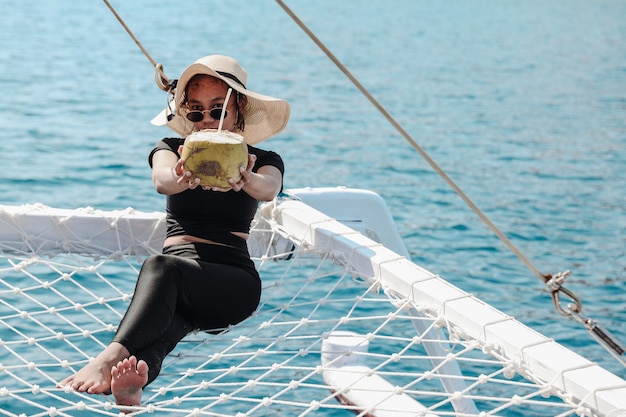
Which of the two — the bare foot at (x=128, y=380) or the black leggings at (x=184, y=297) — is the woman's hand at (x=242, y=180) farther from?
the bare foot at (x=128, y=380)

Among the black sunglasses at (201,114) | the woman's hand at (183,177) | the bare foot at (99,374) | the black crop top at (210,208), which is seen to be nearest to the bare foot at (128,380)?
the bare foot at (99,374)

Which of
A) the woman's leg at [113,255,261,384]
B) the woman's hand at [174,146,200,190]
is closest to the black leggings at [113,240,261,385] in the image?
the woman's leg at [113,255,261,384]

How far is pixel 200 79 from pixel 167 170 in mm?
322

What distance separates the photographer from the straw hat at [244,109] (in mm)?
2930

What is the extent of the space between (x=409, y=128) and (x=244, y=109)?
7.73 metres

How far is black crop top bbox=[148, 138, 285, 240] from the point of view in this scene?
300 centimetres

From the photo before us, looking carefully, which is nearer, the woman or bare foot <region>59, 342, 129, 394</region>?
bare foot <region>59, 342, 129, 394</region>

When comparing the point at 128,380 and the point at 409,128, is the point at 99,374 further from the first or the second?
the point at 409,128

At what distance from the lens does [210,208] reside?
118 inches

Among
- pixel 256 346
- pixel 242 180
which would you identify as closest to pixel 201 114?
pixel 242 180

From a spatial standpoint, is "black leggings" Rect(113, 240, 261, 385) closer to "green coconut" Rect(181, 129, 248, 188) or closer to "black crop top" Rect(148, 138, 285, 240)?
"black crop top" Rect(148, 138, 285, 240)

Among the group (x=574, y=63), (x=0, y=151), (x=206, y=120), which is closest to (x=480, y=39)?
(x=574, y=63)

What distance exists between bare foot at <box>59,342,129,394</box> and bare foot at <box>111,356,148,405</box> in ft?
0.15

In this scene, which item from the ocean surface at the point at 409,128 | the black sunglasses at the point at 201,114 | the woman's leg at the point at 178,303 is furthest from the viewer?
the ocean surface at the point at 409,128
